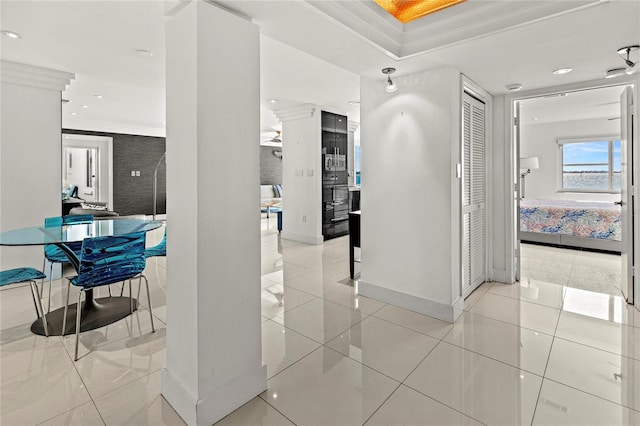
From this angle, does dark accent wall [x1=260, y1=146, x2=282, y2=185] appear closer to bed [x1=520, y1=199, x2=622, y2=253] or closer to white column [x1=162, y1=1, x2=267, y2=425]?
bed [x1=520, y1=199, x2=622, y2=253]

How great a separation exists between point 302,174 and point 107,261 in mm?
4155

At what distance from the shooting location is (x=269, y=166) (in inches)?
474

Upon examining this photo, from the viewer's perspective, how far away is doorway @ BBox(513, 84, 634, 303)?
3.75 m

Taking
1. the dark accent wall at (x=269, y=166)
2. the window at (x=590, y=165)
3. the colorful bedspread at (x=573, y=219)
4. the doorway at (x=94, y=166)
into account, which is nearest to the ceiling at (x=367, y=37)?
the colorful bedspread at (x=573, y=219)

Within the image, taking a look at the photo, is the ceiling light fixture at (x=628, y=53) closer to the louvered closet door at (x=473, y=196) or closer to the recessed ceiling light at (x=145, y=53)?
the louvered closet door at (x=473, y=196)

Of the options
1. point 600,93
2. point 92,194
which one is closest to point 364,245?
point 600,93

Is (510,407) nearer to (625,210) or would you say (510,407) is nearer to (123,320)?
(625,210)

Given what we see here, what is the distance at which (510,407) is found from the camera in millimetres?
1796

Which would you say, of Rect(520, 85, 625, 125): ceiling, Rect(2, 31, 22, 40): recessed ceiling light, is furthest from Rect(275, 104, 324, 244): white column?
Rect(2, 31, 22, 40): recessed ceiling light

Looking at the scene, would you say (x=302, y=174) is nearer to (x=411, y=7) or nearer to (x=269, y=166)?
(x=411, y=7)

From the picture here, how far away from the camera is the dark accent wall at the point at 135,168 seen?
9.11 metres

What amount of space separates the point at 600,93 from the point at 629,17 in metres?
3.85

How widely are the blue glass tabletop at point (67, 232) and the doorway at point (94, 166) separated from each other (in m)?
6.68

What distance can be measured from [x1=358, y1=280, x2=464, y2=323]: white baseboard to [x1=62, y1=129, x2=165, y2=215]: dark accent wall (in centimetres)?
838
